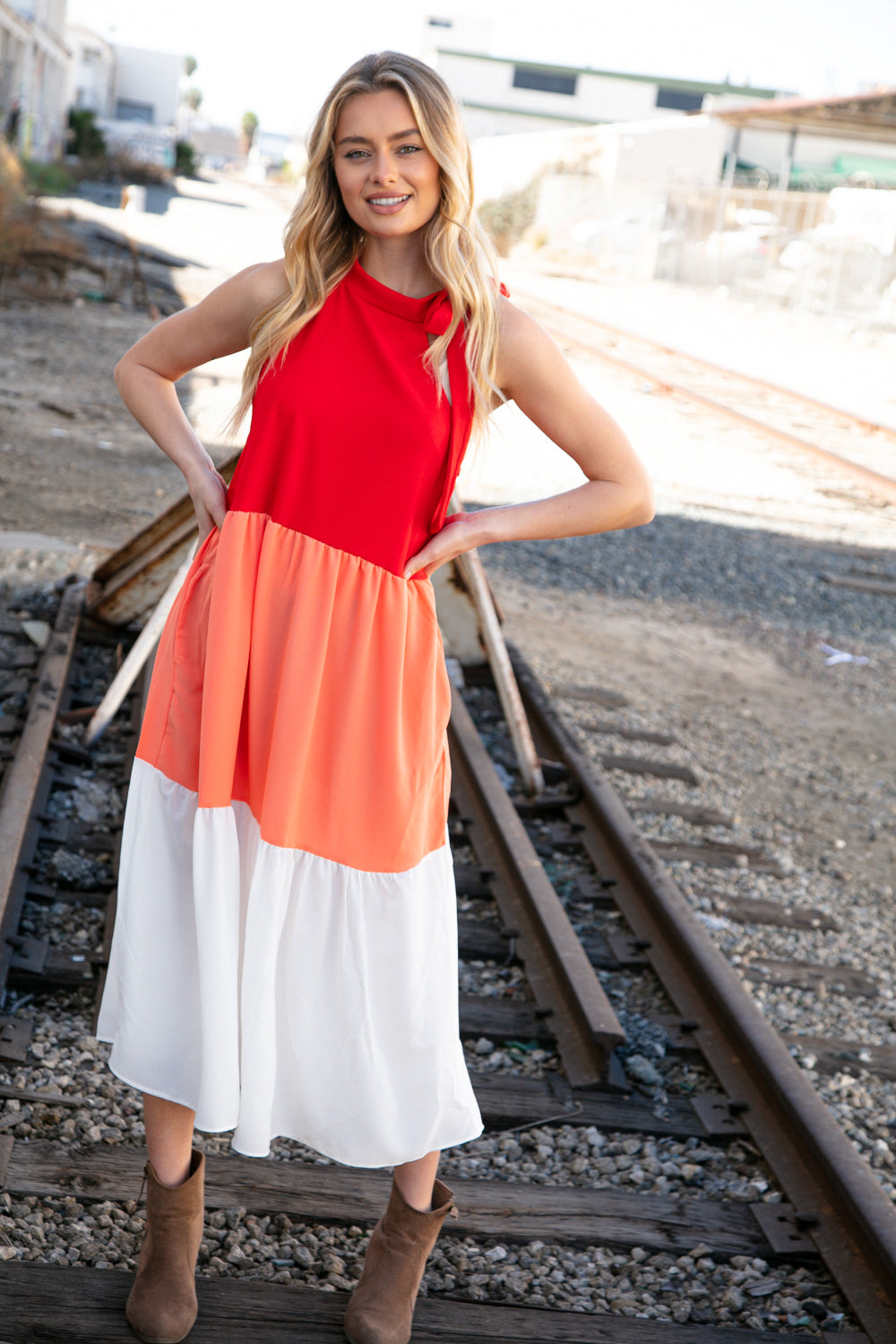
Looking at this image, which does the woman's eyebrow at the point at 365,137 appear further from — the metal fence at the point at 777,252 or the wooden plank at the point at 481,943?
the metal fence at the point at 777,252

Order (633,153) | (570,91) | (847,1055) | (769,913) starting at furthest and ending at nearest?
(570,91) < (633,153) < (769,913) < (847,1055)

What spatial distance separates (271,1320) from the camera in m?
2.39

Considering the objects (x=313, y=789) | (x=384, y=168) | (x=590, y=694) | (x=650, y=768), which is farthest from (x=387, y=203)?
(x=590, y=694)

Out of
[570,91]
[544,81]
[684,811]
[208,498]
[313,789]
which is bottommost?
[684,811]

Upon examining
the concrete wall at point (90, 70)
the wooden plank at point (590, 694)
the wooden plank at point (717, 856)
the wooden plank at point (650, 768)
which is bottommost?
the wooden plank at point (717, 856)

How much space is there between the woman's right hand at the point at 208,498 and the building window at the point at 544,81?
7341 cm

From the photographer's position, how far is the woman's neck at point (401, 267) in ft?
6.79

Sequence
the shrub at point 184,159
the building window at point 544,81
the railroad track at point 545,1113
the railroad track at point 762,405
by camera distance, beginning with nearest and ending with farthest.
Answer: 1. the railroad track at point 545,1113
2. the railroad track at point 762,405
3. the shrub at point 184,159
4. the building window at point 544,81

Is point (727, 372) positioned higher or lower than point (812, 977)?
A: higher

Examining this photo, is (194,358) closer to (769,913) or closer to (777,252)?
(769,913)

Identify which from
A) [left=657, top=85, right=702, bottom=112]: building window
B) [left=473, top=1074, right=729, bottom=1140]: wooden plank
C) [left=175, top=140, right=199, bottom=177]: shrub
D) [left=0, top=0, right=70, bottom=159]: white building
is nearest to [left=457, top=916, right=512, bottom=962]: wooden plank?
[left=473, top=1074, right=729, bottom=1140]: wooden plank

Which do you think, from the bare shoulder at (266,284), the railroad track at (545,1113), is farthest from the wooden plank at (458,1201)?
the bare shoulder at (266,284)

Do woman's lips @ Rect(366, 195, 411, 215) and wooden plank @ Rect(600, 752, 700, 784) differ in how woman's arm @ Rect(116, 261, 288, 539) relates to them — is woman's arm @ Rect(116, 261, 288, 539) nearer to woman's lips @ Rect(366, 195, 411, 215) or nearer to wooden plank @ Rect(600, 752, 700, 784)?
woman's lips @ Rect(366, 195, 411, 215)

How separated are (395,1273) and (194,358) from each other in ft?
5.75
